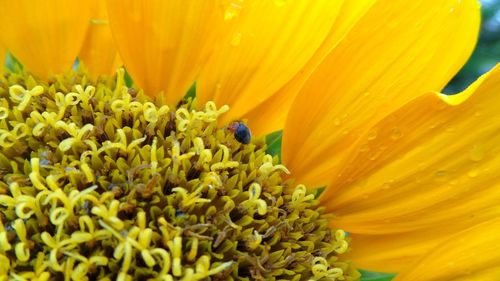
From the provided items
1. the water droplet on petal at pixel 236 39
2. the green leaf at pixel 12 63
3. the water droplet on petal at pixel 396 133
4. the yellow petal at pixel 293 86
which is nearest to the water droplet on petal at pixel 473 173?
the water droplet on petal at pixel 396 133

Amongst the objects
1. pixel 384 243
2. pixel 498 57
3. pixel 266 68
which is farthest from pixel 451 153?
pixel 498 57

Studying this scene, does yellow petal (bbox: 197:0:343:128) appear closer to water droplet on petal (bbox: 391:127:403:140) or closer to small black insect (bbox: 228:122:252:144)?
small black insect (bbox: 228:122:252:144)

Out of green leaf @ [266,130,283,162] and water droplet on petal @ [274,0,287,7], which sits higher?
water droplet on petal @ [274,0,287,7]

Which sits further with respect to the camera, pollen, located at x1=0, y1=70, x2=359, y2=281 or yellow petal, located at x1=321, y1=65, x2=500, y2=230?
yellow petal, located at x1=321, y1=65, x2=500, y2=230

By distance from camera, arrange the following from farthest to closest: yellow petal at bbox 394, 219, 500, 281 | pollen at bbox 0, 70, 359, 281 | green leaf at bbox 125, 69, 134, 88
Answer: green leaf at bbox 125, 69, 134, 88 → yellow petal at bbox 394, 219, 500, 281 → pollen at bbox 0, 70, 359, 281

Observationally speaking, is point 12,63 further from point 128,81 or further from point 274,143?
point 274,143

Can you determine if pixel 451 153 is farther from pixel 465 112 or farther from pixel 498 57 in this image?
pixel 498 57

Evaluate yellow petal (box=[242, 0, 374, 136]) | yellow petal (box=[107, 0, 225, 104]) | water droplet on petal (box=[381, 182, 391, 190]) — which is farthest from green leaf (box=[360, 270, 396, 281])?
yellow petal (box=[107, 0, 225, 104])
